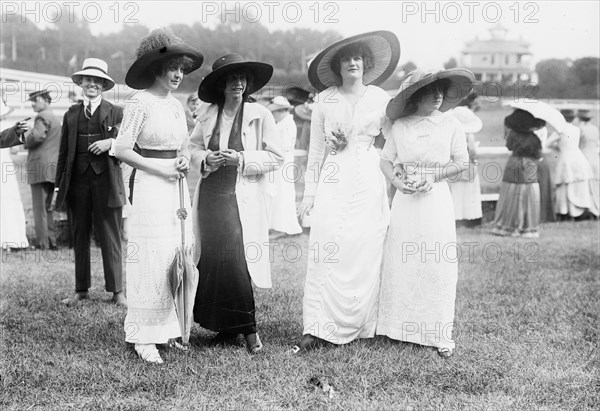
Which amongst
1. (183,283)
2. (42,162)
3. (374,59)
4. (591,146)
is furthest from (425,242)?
(591,146)

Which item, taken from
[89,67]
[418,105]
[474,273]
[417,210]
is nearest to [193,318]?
[417,210]

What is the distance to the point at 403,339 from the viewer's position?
570cm

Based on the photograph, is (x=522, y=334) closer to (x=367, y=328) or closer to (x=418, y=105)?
(x=367, y=328)

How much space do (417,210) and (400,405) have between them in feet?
5.61

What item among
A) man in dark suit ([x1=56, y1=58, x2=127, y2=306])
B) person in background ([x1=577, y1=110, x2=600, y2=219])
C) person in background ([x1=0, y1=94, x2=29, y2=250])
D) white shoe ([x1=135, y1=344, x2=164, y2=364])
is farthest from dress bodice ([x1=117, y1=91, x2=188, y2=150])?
person in background ([x1=577, y1=110, x2=600, y2=219])

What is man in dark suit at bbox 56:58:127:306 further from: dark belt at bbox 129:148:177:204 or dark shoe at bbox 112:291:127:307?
dark belt at bbox 129:148:177:204

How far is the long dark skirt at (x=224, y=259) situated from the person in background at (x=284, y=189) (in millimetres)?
5262

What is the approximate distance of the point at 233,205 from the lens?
18.4 ft

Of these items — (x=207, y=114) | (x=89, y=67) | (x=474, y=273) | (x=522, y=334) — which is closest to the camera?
(x=207, y=114)

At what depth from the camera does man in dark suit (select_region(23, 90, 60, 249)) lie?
1048 cm

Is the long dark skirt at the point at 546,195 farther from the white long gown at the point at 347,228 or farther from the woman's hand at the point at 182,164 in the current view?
the woman's hand at the point at 182,164

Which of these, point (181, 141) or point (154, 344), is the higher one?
point (181, 141)

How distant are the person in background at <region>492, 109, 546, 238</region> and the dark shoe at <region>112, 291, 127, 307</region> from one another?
23.9ft

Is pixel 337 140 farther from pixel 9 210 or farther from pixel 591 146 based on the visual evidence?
pixel 591 146
